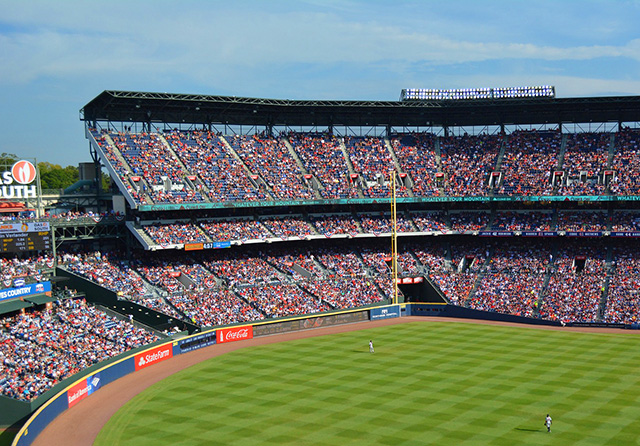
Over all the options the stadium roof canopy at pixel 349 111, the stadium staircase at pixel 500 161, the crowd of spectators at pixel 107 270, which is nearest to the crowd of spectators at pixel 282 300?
the crowd of spectators at pixel 107 270

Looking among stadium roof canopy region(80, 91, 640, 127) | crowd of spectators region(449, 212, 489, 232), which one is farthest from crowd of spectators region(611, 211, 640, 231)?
crowd of spectators region(449, 212, 489, 232)

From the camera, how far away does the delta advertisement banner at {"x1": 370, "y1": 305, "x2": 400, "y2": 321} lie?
Result: 6314 centimetres

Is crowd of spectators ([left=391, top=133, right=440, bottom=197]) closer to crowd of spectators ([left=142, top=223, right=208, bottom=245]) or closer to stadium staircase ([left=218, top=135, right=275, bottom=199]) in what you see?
stadium staircase ([left=218, top=135, right=275, bottom=199])

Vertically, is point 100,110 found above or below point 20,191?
above

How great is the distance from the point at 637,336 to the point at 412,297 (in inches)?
1026

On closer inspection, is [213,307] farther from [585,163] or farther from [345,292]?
[585,163]

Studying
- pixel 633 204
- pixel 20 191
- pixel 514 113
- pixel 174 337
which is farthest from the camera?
pixel 514 113

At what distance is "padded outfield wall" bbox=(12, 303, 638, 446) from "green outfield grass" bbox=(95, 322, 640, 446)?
3319 mm

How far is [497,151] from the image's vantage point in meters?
79.2

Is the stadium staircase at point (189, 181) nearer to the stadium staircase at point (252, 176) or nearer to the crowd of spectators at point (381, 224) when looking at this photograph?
the stadium staircase at point (252, 176)

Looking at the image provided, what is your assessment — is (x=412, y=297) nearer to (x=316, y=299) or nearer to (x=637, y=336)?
(x=316, y=299)

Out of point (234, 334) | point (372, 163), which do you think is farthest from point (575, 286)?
point (234, 334)

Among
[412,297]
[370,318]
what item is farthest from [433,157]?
[370,318]

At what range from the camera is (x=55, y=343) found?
43.4m
